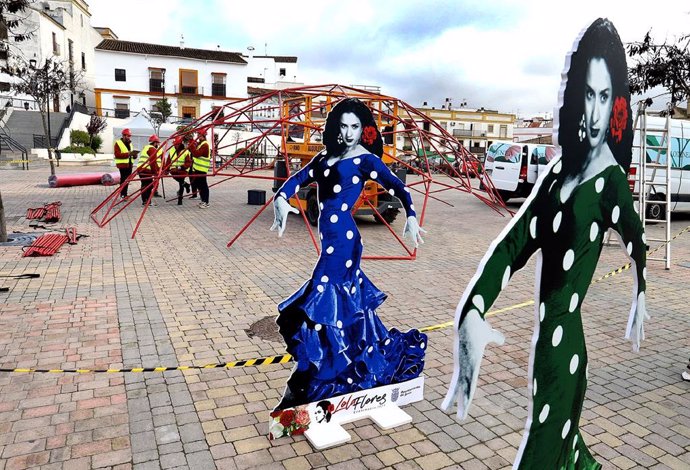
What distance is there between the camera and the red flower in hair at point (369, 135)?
14.0 feet

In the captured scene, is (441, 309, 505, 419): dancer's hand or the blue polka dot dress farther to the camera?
the blue polka dot dress

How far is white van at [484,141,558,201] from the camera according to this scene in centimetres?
1578

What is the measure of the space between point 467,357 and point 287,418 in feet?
7.08

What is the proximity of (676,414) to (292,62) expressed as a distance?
61.8 metres

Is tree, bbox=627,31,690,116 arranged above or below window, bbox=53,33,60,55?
below

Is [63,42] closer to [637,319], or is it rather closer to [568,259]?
[637,319]

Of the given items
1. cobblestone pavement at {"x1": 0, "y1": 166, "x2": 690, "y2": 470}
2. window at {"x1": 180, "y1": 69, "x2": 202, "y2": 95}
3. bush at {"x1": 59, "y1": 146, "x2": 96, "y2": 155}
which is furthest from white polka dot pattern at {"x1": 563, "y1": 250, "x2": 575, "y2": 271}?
window at {"x1": 180, "y1": 69, "x2": 202, "y2": 95}

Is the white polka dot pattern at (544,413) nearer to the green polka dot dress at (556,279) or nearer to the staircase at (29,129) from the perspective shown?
the green polka dot dress at (556,279)

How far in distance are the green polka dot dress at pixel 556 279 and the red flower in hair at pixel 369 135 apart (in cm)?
219

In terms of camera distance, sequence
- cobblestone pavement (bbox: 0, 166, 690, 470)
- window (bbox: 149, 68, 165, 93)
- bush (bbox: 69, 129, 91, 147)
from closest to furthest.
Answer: cobblestone pavement (bbox: 0, 166, 690, 470), bush (bbox: 69, 129, 91, 147), window (bbox: 149, 68, 165, 93)

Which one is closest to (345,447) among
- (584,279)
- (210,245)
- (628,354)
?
(584,279)

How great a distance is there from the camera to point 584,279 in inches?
91.2

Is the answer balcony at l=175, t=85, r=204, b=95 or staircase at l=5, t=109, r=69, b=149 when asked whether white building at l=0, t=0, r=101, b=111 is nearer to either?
staircase at l=5, t=109, r=69, b=149

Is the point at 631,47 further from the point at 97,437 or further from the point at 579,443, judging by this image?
the point at 97,437
